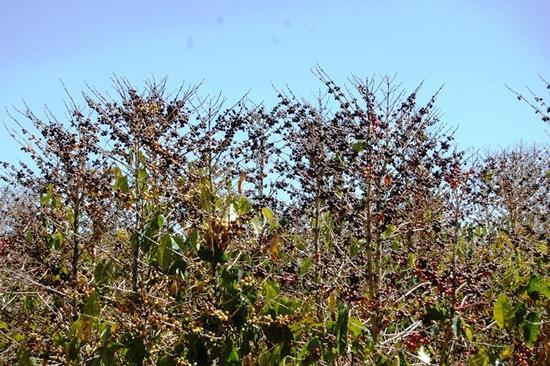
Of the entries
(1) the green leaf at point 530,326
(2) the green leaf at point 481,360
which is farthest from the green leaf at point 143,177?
(1) the green leaf at point 530,326

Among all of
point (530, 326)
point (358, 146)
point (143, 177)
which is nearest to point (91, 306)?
point (143, 177)

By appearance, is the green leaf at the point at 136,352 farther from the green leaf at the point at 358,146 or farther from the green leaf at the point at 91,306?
the green leaf at the point at 358,146

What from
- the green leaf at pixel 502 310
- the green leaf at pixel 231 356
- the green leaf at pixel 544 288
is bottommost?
the green leaf at pixel 231 356

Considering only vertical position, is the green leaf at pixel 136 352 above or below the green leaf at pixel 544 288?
below

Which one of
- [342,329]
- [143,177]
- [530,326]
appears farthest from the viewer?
[143,177]

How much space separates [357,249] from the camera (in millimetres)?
5113

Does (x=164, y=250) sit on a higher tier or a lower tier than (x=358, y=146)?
lower

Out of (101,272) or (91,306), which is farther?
(101,272)

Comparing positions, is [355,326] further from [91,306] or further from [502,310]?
[91,306]

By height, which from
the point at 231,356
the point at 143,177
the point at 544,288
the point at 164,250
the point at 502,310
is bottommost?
the point at 231,356

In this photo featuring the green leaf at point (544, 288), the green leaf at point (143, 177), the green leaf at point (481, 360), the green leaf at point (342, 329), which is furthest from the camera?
the green leaf at point (143, 177)

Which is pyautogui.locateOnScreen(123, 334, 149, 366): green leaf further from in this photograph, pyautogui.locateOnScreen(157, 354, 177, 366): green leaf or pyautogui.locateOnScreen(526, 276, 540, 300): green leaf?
pyautogui.locateOnScreen(526, 276, 540, 300): green leaf

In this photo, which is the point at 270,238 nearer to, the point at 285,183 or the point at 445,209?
the point at 285,183

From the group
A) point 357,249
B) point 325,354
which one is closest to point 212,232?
point 325,354
